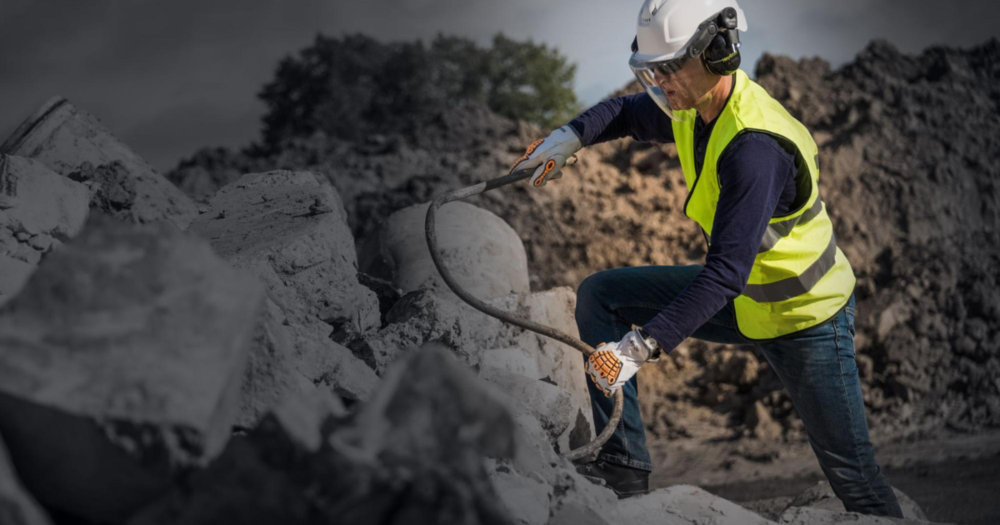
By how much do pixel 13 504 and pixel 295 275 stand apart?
169cm

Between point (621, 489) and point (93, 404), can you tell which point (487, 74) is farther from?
point (93, 404)

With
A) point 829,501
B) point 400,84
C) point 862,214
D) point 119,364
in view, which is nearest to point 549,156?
point 829,501

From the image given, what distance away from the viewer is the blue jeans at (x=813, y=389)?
3020 millimetres

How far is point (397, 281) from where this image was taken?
4.91 metres

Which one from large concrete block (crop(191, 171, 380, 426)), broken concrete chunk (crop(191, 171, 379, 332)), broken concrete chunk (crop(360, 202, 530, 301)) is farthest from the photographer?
broken concrete chunk (crop(360, 202, 530, 301))

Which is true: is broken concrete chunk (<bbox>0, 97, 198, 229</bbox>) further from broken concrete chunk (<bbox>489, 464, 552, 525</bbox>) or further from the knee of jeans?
broken concrete chunk (<bbox>489, 464, 552, 525</bbox>)

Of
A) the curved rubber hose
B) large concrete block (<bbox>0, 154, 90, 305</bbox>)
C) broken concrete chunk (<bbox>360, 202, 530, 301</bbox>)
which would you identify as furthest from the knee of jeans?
large concrete block (<bbox>0, 154, 90, 305</bbox>)

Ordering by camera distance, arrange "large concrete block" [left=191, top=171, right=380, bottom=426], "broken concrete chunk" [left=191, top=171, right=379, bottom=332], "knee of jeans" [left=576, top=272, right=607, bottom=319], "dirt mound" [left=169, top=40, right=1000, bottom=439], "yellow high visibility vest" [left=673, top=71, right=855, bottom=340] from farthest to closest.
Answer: "dirt mound" [left=169, top=40, right=1000, bottom=439], "knee of jeans" [left=576, top=272, right=607, bottom=319], "broken concrete chunk" [left=191, top=171, right=379, bottom=332], "yellow high visibility vest" [left=673, top=71, right=855, bottom=340], "large concrete block" [left=191, top=171, right=380, bottom=426]

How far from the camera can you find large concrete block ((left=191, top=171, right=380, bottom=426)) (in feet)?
6.84

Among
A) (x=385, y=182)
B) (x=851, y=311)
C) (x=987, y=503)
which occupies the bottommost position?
(x=987, y=503)

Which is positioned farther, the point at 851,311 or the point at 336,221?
the point at 336,221

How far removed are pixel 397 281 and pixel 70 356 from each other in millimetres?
3300

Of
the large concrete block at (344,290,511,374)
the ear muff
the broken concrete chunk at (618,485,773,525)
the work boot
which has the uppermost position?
the ear muff

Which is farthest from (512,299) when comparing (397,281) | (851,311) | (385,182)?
(385,182)
